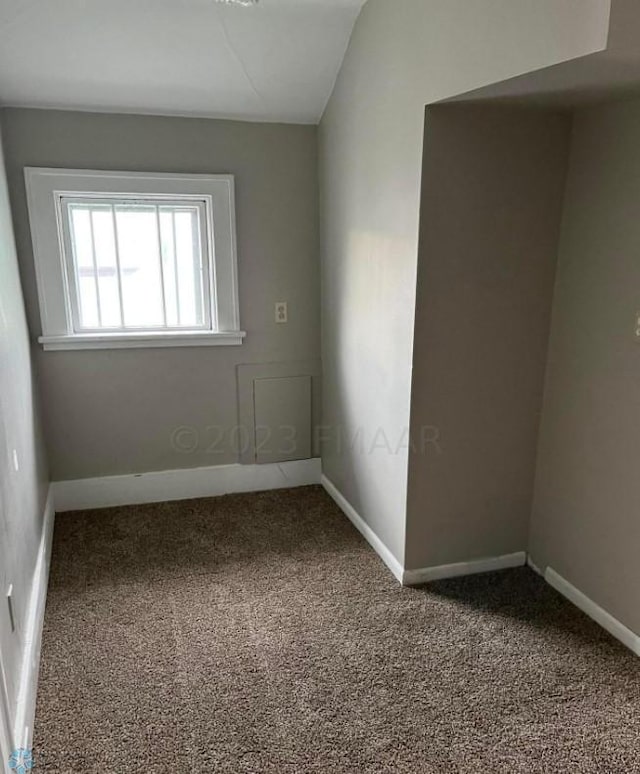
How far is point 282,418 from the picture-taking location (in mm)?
3352

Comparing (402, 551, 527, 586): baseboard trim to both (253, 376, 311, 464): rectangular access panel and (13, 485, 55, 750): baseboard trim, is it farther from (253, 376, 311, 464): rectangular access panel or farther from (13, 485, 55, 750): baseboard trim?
(13, 485, 55, 750): baseboard trim

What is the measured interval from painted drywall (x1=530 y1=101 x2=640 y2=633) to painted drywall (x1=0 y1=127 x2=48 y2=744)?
202cm

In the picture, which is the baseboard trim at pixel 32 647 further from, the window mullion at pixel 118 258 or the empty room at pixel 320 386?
the window mullion at pixel 118 258

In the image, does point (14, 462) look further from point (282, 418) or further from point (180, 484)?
point (282, 418)

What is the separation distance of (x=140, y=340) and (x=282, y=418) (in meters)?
0.91

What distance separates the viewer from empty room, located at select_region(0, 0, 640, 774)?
68.1 inches

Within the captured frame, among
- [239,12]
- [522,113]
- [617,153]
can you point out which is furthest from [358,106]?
[617,153]

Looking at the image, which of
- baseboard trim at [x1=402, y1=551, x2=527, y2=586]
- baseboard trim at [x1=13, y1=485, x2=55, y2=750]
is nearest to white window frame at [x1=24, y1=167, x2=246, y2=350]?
baseboard trim at [x1=13, y1=485, x2=55, y2=750]

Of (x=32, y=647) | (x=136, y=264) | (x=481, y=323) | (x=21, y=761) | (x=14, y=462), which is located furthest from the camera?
(x=136, y=264)

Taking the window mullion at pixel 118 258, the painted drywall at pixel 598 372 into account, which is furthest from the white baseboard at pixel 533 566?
the window mullion at pixel 118 258

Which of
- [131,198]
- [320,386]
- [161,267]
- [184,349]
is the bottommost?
[320,386]

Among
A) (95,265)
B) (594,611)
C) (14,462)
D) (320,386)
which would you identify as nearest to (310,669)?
(594,611)

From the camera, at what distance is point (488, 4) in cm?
164

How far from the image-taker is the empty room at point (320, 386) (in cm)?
173
